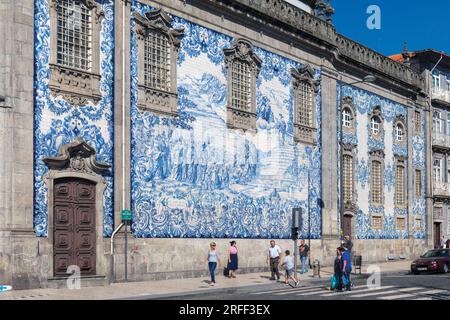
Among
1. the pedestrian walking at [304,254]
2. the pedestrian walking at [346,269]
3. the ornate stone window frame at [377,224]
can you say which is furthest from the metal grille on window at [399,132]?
the pedestrian walking at [346,269]

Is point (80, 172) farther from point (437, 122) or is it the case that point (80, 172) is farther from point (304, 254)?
point (437, 122)

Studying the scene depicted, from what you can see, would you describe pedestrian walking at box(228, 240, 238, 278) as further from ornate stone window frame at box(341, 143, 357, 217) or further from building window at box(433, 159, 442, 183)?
building window at box(433, 159, 442, 183)

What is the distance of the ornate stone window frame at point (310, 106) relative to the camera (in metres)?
33.3

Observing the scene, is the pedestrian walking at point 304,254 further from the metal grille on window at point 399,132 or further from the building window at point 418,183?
the building window at point 418,183

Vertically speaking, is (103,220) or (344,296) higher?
(103,220)

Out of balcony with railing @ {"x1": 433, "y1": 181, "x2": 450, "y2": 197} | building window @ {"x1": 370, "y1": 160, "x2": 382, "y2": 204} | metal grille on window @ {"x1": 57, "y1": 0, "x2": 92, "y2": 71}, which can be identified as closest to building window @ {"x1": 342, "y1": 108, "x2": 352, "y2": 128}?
building window @ {"x1": 370, "y1": 160, "x2": 382, "y2": 204}

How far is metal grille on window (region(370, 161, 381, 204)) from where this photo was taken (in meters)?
39.5

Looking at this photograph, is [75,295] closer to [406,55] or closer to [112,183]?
[112,183]

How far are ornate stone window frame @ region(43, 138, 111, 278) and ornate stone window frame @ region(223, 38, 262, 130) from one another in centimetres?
705

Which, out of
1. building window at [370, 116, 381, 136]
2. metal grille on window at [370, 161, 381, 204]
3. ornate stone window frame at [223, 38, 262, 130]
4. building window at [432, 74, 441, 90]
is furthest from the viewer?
building window at [432, 74, 441, 90]

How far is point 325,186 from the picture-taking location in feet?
114

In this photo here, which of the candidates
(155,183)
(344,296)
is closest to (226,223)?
(155,183)

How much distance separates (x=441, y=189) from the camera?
4638 cm

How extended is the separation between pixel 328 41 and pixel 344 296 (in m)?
17.4
